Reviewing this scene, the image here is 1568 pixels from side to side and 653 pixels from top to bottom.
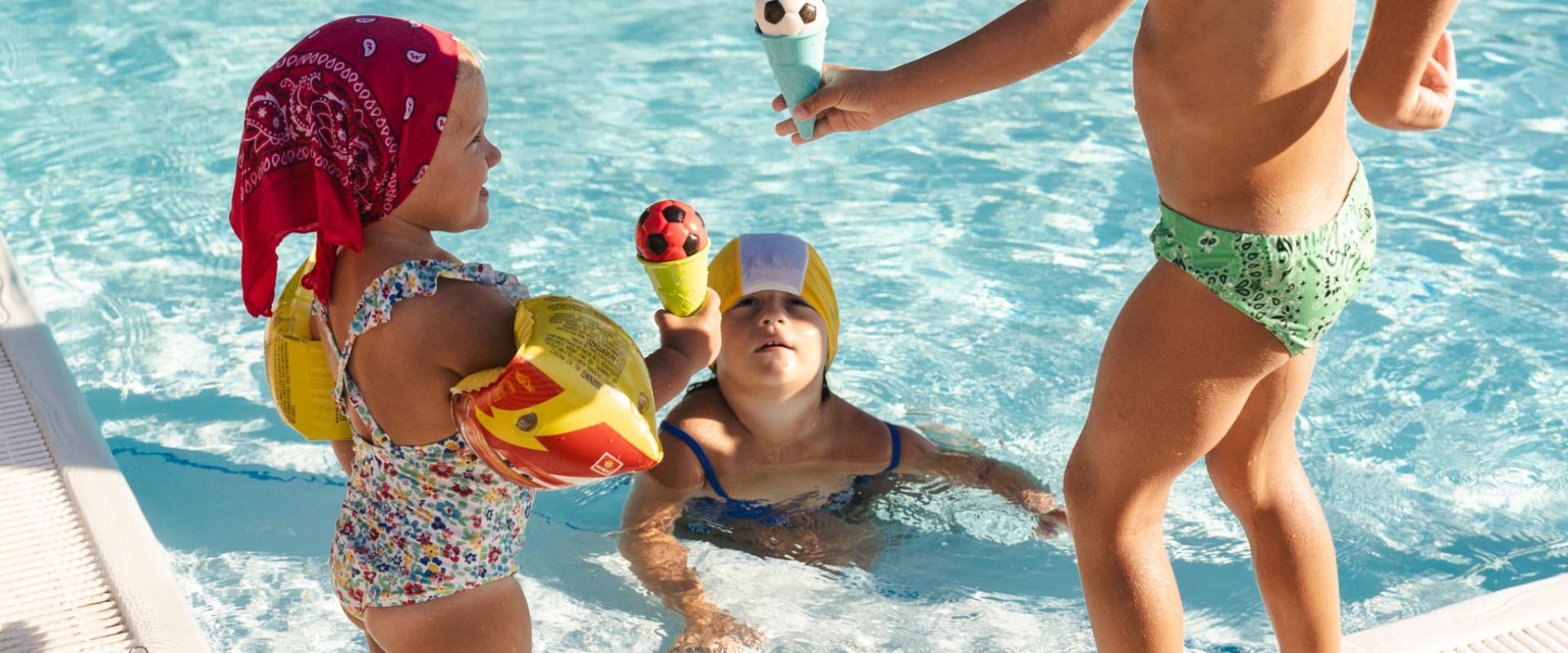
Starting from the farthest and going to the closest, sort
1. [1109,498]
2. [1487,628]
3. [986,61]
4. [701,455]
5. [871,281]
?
[871,281]
[701,455]
[1487,628]
[986,61]
[1109,498]

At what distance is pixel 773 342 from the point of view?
3941 millimetres

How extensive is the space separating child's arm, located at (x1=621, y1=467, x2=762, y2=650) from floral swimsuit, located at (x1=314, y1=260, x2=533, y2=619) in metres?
0.91

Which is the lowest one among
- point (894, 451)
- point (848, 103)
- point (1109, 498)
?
point (894, 451)

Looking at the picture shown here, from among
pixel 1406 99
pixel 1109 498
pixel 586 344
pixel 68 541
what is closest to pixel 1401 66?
pixel 1406 99

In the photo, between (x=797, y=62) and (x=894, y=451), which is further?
(x=894, y=451)

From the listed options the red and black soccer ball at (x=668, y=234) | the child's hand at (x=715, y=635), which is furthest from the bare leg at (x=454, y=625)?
the child's hand at (x=715, y=635)

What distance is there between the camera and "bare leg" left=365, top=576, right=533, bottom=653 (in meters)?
2.79

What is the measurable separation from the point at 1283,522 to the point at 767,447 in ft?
5.35

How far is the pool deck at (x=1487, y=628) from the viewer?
3170 millimetres

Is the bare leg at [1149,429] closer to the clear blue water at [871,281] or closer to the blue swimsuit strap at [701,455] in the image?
the clear blue water at [871,281]

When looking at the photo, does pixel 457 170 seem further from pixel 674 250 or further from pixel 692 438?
pixel 692 438

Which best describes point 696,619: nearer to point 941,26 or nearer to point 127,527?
point 127,527

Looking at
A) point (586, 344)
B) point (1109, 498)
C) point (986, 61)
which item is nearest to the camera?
point (586, 344)

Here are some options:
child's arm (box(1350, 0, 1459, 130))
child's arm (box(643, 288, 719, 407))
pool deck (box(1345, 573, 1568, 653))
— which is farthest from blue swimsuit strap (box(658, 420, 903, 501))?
child's arm (box(1350, 0, 1459, 130))
